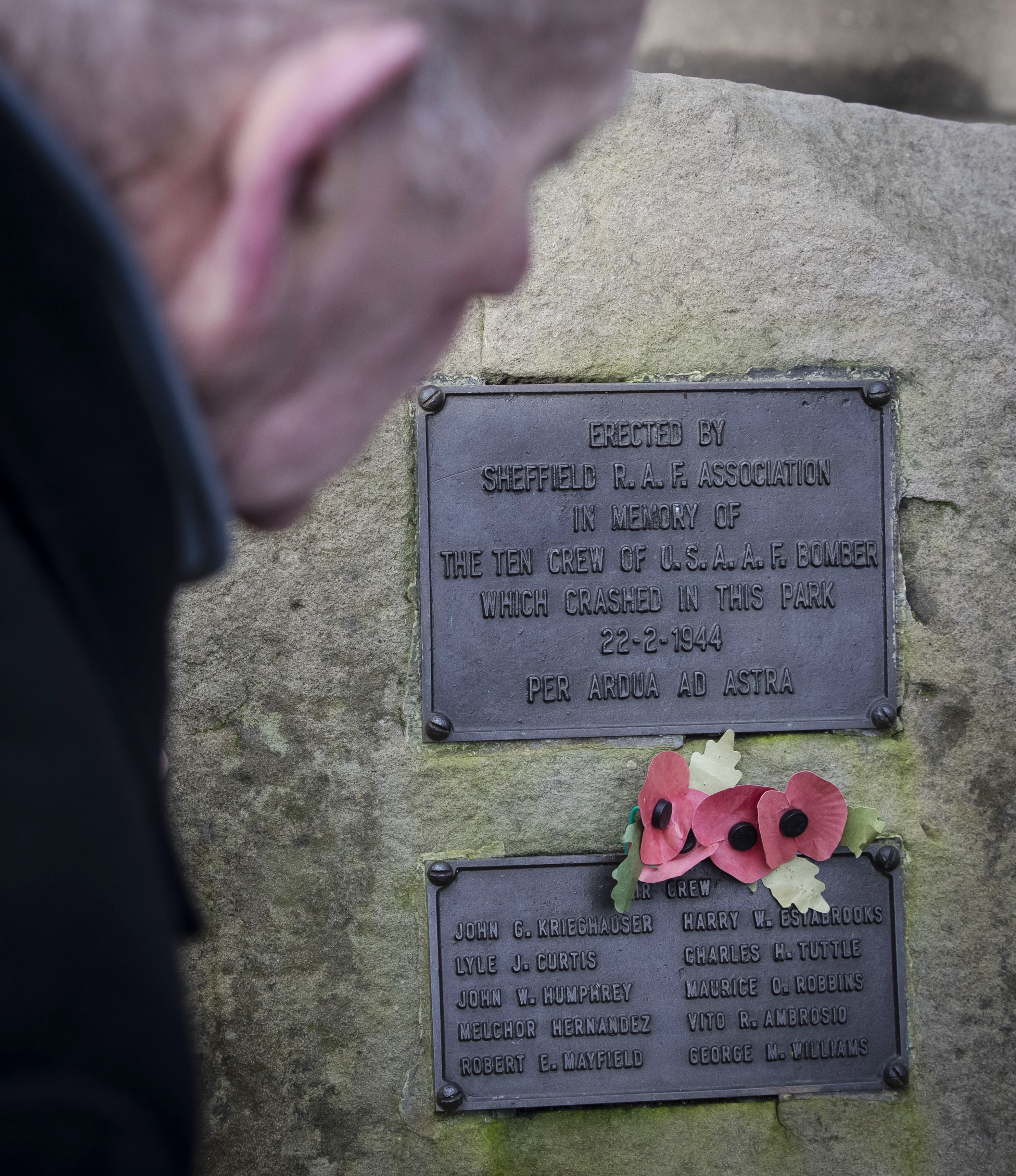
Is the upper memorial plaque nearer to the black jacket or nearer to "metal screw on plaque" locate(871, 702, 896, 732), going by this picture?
"metal screw on plaque" locate(871, 702, 896, 732)

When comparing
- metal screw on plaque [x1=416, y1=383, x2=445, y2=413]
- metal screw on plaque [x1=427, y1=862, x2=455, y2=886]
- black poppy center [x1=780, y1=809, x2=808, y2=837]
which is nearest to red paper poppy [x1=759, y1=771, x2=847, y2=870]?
black poppy center [x1=780, y1=809, x2=808, y2=837]

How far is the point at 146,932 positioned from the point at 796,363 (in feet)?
6.02

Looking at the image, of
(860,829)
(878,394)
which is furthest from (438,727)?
(878,394)

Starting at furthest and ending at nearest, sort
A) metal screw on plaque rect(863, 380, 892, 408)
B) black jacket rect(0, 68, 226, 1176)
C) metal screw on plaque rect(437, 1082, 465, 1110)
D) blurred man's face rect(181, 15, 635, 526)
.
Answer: metal screw on plaque rect(863, 380, 892, 408) < metal screw on plaque rect(437, 1082, 465, 1110) < blurred man's face rect(181, 15, 635, 526) < black jacket rect(0, 68, 226, 1176)

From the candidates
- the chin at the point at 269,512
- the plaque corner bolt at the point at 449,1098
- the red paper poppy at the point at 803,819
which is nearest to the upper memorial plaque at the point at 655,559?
the red paper poppy at the point at 803,819

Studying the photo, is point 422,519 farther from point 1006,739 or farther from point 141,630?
point 141,630

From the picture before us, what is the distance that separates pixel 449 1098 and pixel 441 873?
0.41 m

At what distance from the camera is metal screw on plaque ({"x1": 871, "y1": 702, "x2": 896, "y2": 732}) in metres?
1.96

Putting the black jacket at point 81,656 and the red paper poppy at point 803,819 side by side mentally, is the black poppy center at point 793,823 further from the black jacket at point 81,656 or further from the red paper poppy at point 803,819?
the black jacket at point 81,656

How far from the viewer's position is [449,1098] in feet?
6.12

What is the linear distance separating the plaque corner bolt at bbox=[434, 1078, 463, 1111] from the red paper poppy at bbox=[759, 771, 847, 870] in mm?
728

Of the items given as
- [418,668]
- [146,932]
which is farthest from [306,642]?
[146,932]

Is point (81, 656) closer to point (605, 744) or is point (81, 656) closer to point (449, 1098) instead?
point (605, 744)

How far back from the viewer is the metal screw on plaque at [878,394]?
77.8 inches
